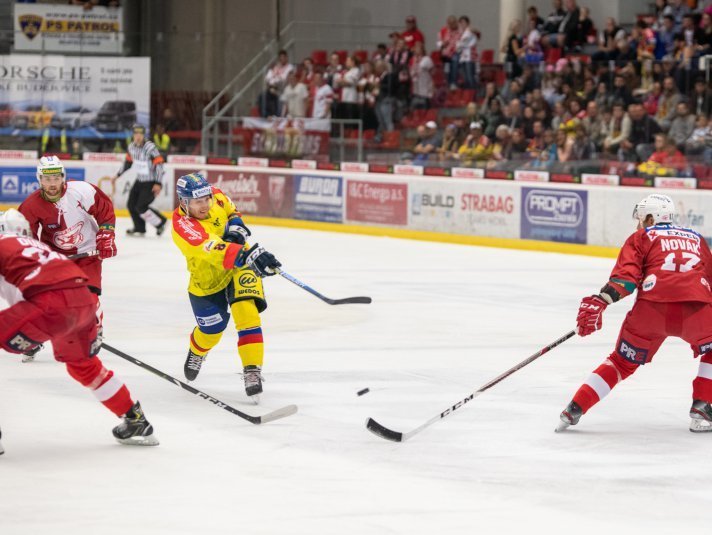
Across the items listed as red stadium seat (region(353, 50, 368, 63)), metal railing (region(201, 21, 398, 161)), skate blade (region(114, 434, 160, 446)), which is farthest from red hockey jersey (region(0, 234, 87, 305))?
red stadium seat (region(353, 50, 368, 63))

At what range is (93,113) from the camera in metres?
18.7

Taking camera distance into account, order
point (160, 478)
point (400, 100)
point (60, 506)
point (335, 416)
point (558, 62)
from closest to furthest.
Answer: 1. point (60, 506)
2. point (160, 478)
3. point (335, 416)
4. point (558, 62)
5. point (400, 100)

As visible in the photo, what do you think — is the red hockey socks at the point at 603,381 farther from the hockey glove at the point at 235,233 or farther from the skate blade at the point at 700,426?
the hockey glove at the point at 235,233

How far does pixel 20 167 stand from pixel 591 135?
27.8 ft

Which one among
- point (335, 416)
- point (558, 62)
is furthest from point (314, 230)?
point (335, 416)

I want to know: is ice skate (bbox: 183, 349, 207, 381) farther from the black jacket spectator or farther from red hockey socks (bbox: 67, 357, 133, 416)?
the black jacket spectator

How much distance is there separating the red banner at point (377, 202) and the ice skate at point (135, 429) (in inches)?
421

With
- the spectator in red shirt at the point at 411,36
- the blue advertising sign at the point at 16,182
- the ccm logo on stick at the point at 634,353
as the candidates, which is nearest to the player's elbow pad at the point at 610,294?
the ccm logo on stick at the point at 634,353

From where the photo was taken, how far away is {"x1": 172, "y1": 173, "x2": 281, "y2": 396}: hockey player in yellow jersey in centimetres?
631

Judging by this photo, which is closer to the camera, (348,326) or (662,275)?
(662,275)

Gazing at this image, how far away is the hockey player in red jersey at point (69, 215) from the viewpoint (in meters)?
7.30

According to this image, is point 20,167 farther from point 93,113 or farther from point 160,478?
point 160,478

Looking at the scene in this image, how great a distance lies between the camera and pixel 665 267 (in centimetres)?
582

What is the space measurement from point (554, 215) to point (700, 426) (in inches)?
337
